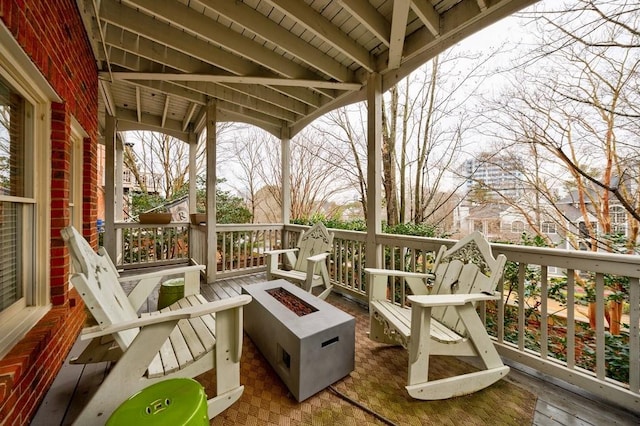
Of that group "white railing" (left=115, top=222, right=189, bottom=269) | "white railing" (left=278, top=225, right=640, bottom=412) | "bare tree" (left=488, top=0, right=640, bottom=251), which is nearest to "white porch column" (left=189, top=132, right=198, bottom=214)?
"white railing" (left=115, top=222, right=189, bottom=269)

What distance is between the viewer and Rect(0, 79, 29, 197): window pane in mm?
1293

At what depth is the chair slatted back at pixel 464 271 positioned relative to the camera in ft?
5.51

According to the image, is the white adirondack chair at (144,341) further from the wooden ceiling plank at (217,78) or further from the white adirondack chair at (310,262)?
the wooden ceiling plank at (217,78)

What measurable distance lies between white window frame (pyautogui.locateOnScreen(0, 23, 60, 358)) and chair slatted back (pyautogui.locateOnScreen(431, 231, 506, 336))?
8.24 ft

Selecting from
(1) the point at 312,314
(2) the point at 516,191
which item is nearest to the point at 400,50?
(1) the point at 312,314

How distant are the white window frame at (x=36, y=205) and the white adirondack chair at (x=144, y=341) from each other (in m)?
0.35

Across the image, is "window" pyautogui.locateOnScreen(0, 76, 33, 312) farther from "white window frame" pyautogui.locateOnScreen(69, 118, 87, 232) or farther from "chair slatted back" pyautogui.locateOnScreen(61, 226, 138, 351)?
"white window frame" pyautogui.locateOnScreen(69, 118, 87, 232)

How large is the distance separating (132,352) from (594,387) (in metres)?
2.60

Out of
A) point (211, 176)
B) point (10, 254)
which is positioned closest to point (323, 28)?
point (211, 176)

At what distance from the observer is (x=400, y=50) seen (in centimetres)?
249

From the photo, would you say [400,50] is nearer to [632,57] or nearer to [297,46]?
[297,46]

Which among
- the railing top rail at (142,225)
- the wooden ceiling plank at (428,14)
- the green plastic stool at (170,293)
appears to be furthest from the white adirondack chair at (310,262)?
the railing top rail at (142,225)

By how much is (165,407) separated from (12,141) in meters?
1.64

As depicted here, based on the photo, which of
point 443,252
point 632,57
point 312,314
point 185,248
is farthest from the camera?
point 185,248
